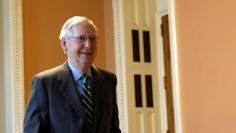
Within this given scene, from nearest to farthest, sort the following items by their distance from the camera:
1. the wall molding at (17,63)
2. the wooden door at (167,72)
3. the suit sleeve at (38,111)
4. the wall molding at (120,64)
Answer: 1. the suit sleeve at (38,111)
2. the wall molding at (17,63)
3. the wall molding at (120,64)
4. the wooden door at (167,72)

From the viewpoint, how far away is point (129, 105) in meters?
4.67

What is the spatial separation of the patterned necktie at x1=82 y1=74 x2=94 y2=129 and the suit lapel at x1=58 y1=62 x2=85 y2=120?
0.03m

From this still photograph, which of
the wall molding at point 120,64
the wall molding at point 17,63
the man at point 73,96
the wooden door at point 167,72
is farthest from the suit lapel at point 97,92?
the wooden door at point 167,72

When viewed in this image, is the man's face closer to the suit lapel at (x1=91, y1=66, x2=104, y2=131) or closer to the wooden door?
the suit lapel at (x1=91, y1=66, x2=104, y2=131)

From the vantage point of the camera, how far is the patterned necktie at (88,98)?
5.64 feet

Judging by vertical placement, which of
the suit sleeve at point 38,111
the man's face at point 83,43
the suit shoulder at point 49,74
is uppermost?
the man's face at point 83,43

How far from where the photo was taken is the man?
1.69 metres

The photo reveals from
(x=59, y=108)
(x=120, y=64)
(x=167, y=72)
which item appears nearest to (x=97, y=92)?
(x=59, y=108)

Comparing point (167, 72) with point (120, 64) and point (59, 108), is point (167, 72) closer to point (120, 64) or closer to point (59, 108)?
point (120, 64)

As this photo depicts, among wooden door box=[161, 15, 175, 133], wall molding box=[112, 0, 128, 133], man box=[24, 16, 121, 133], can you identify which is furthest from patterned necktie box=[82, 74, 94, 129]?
wooden door box=[161, 15, 175, 133]

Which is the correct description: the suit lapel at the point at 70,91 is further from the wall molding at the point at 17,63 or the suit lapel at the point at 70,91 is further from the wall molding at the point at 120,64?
the wall molding at the point at 120,64

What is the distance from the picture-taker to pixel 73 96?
1.72 meters

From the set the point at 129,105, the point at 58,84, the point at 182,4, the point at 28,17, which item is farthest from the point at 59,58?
the point at 58,84

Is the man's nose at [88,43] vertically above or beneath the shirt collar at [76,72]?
above
